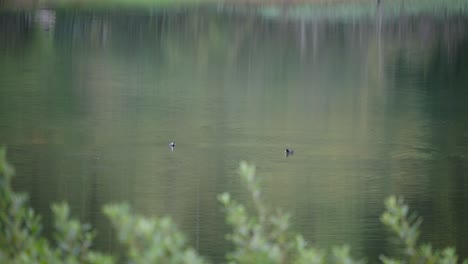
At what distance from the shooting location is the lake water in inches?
573

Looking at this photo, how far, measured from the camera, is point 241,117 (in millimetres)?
22719

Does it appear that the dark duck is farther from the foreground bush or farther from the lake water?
the foreground bush

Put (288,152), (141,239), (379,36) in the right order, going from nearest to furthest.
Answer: (141,239)
(288,152)
(379,36)

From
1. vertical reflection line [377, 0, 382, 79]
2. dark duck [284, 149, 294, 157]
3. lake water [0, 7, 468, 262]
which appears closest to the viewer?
lake water [0, 7, 468, 262]

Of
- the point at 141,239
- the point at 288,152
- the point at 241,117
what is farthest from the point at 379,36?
the point at 141,239

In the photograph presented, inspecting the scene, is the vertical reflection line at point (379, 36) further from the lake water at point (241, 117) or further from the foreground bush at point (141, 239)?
the foreground bush at point (141, 239)

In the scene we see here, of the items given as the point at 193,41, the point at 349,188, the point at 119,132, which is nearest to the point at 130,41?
the point at 193,41

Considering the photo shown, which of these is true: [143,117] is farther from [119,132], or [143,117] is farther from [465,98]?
[465,98]

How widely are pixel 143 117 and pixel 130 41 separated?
1590 centimetres

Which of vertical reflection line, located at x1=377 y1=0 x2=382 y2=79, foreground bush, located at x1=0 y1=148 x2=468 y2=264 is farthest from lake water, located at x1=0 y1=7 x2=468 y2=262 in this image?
foreground bush, located at x1=0 y1=148 x2=468 y2=264

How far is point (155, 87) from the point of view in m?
28.0

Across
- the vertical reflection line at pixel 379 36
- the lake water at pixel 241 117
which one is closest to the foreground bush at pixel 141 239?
the lake water at pixel 241 117

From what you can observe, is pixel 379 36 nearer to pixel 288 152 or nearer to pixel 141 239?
pixel 288 152

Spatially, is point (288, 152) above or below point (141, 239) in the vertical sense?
below
